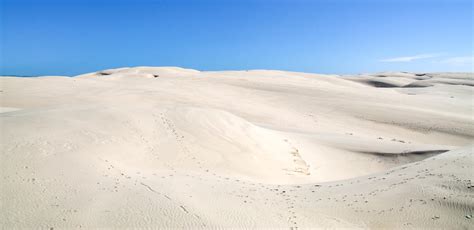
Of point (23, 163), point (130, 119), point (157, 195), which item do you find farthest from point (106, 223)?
point (130, 119)

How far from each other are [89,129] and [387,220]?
6596mm

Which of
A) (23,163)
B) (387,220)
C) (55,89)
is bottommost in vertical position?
(387,220)

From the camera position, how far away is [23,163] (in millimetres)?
6105

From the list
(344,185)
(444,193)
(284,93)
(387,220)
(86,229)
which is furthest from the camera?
(284,93)

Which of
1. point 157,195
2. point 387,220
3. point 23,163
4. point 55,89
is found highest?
point 55,89

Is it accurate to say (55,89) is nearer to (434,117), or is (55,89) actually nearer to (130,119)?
(130,119)

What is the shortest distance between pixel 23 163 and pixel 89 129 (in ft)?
8.26

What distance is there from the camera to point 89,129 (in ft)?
28.1

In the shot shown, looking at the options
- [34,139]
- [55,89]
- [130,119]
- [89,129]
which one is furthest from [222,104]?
[34,139]

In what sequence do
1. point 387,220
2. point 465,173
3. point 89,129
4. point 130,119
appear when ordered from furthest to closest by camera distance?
point 130,119, point 89,129, point 465,173, point 387,220

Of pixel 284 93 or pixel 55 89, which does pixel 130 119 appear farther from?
pixel 284 93

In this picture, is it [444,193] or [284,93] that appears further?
[284,93]

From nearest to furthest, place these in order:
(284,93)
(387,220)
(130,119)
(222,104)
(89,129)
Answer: (387,220) → (89,129) → (130,119) → (222,104) → (284,93)

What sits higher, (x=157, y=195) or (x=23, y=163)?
(x=23, y=163)
